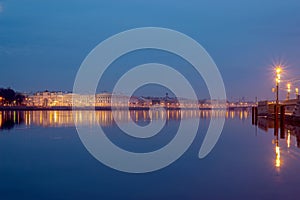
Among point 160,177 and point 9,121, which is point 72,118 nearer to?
point 9,121

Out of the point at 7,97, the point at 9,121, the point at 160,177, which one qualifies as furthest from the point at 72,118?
the point at 7,97

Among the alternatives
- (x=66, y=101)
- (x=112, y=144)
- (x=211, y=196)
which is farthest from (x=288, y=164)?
(x=66, y=101)

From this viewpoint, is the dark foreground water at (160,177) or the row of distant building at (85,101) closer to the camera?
the dark foreground water at (160,177)

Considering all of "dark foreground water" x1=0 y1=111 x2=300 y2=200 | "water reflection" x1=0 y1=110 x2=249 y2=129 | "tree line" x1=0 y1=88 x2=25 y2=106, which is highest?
"tree line" x1=0 y1=88 x2=25 y2=106

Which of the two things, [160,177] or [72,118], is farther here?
[72,118]

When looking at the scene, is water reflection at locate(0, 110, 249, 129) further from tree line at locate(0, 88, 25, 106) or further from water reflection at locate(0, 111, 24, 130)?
tree line at locate(0, 88, 25, 106)

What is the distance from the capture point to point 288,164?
42.2 feet

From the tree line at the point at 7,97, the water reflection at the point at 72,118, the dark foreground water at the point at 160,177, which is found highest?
the tree line at the point at 7,97

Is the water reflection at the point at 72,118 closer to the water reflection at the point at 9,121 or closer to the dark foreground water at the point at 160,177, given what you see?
the water reflection at the point at 9,121

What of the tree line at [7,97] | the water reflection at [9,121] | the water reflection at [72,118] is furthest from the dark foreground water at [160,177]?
the tree line at [7,97]

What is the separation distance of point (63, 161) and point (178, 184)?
531 centimetres

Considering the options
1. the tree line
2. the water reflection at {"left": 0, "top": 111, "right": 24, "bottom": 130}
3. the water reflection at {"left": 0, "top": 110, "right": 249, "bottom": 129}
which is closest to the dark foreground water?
the water reflection at {"left": 0, "top": 111, "right": 24, "bottom": 130}

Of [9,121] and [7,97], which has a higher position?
[7,97]

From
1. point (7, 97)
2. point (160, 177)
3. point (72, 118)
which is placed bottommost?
point (72, 118)
